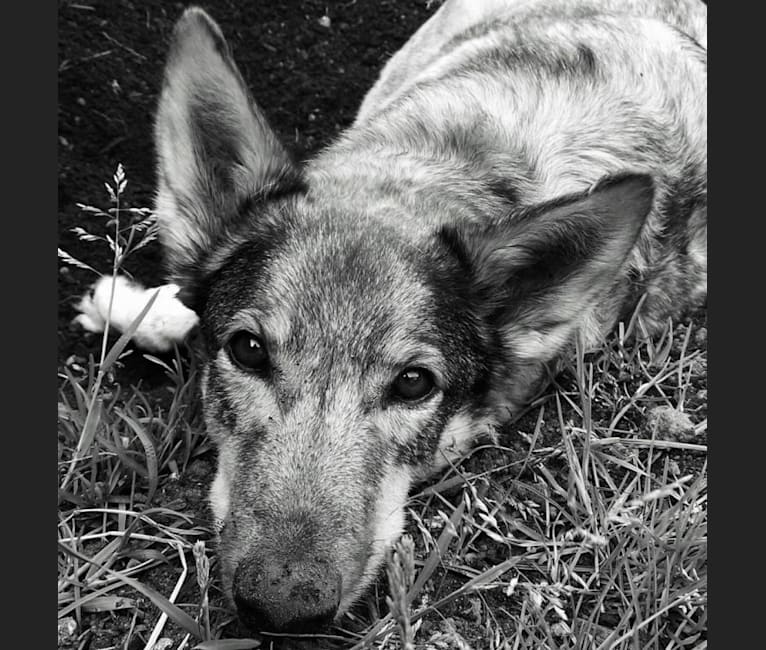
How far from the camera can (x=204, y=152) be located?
335cm

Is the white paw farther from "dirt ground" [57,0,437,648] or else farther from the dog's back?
the dog's back

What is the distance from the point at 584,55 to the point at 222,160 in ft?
6.25

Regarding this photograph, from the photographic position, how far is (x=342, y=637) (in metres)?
2.78

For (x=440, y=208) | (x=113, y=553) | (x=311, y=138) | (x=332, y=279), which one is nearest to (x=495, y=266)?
(x=440, y=208)

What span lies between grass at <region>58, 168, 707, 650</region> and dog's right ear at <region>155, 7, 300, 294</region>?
352 millimetres

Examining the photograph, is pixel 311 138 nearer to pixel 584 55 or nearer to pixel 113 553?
pixel 584 55

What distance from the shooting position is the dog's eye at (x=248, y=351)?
3031mm

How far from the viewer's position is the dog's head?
2672mm

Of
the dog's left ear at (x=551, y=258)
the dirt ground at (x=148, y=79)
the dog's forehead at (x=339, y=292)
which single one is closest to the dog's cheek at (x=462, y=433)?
the dog's left ear at (x=551, y=258)

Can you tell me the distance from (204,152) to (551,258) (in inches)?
55.2

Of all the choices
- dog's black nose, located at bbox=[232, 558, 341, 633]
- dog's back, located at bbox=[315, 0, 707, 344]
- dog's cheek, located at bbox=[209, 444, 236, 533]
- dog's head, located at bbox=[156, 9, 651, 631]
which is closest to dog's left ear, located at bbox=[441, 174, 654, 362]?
dog's head, located at bbox=[156, 9, 651, 631]

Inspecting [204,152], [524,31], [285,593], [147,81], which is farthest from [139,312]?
[524,31]

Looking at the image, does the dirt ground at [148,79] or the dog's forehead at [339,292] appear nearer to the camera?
the dog's forehead at [339,292]

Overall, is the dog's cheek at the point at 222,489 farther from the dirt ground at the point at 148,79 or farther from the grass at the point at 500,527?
the dirt ground at the point at 148,79
